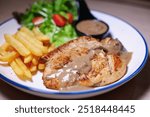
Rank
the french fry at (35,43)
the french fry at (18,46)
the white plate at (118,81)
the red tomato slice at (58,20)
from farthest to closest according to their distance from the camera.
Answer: the red tomato slice at (58,20), the french fry at (35,43), the french fry at (18,46), the white plate at (118,81)

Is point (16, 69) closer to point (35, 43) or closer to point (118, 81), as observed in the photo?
point (35, 43)

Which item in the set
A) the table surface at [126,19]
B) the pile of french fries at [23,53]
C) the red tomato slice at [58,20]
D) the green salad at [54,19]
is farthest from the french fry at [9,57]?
the red tomato slice at [58,20]

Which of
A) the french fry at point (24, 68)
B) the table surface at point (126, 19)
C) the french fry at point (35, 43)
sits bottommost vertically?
the table surface at point (126, 19)

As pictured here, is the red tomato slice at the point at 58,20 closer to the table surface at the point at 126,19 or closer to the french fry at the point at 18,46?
the table surface at the point at 126,19

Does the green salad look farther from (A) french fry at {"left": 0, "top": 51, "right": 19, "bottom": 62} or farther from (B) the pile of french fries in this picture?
(A) french fry at {"left": 0, "top": 51, "right": 19, "bottom": 62}

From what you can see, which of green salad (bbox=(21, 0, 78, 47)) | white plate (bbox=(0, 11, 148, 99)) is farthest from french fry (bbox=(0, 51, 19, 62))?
green salad (bbox=(21, 0, 78, 47))
